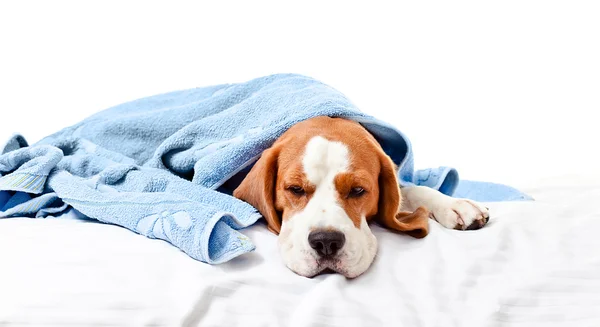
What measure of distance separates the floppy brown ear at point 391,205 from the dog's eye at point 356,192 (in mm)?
139

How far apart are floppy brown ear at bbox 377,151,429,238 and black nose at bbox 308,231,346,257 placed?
0.99 ft

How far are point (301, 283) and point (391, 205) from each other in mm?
497

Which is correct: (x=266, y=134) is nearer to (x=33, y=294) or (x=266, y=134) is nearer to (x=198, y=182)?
(x=198, y=182)

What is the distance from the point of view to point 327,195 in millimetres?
2018

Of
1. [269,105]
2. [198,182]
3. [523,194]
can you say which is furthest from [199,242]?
[523,194]

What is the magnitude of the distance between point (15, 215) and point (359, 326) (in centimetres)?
135

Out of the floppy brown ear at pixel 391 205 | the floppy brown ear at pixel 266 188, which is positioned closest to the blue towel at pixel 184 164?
the floppy brown ear at pixel 266 188

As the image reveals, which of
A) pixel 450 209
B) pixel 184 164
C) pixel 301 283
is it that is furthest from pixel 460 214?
pixel 184 164

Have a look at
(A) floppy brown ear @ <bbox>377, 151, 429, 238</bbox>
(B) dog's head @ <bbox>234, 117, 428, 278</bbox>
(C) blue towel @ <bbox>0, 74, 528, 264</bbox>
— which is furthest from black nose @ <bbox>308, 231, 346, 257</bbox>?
(A) floppy brown ear @ <bbox>377, 151, 429, 238</bbox>

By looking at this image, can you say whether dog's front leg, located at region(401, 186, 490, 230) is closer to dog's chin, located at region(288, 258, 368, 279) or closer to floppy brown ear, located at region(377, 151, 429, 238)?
floppy brown ear, located at region(377, 151, 429, 238)

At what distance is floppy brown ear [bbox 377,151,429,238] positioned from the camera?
83.4 inches

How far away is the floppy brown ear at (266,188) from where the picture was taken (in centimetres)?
212

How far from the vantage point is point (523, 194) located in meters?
2.68

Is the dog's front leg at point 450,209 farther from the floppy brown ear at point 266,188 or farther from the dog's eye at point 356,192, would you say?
the floppy brown ear at point 266,188
